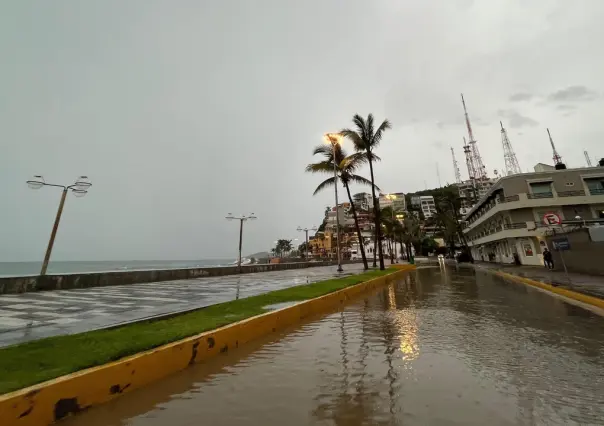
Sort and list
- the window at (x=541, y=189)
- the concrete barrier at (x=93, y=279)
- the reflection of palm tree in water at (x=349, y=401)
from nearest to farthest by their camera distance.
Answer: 1. the reflection of palm tree in water at (x=349, y=401)
2. the concrete barrier at (x=93, y=279)
3. the window at (x=541, y=189)

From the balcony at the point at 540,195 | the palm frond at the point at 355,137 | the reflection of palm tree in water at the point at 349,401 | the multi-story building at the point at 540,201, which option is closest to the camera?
the reflection of palm tree in water at the point at 349,401

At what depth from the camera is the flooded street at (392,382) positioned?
2998mm

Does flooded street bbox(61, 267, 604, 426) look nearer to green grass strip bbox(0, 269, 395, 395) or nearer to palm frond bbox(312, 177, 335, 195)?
green grass strip bbox(0, 269, 395, 395)

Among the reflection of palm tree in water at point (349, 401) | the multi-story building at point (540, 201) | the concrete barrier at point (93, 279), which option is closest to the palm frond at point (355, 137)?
the concrete barrier at point (93, 279)

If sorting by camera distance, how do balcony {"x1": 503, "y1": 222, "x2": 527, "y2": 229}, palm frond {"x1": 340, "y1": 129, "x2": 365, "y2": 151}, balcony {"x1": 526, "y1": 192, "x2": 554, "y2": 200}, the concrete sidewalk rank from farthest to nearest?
1. balcony {"x1": 503, "y1": 222, "x2": 527, "y2": 229}
2. balcony {"x1": 526, "y1": 192, "x2": 554, "y2": 200}
3. palm frond {"x1": 340, "y1": 129, "x2": 365, "y2": 151}
4. the concrete sidewalk

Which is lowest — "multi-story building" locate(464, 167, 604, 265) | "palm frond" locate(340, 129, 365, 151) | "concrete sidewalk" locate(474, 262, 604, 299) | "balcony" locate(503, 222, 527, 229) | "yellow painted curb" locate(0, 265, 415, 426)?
"yellow painted curb" locate(0, 265, 415, 426)

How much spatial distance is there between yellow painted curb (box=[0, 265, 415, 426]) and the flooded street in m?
0.18

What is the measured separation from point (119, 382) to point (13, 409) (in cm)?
103

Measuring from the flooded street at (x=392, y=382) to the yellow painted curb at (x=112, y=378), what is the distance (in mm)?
178

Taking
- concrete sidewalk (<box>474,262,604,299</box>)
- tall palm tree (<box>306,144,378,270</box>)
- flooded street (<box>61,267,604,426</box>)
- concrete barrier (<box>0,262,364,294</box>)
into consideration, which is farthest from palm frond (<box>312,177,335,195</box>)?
flooded street (<box>61,267,604,426</box>)

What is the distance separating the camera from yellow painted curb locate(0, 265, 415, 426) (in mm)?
2852

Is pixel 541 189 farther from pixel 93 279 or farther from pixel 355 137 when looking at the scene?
pixel 93 279

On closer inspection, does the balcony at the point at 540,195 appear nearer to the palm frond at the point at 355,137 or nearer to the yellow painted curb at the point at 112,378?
the palm frond at the point at 355,137

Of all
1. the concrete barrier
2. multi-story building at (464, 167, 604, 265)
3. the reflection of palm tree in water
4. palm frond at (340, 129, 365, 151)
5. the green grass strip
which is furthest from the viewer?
multi-story building at (464, 167, 604, 265)
